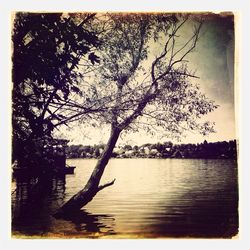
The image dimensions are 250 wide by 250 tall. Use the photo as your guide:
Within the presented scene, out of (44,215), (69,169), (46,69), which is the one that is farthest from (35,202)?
(46,69)

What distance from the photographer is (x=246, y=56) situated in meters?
2.06

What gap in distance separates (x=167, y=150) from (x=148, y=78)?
13.9 inches

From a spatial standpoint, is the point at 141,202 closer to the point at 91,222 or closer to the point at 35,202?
the point at 91,222

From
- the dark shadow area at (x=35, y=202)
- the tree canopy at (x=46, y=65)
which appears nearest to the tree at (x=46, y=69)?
the tree canopy at (x=46, y=65)

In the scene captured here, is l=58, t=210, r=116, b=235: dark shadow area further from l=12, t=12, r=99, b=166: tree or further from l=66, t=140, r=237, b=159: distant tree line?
l=12, t=12, r=99, b=166: tree

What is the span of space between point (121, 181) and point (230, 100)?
2.08 ft

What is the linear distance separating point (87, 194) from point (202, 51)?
0.86 metres

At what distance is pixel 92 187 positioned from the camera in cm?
205

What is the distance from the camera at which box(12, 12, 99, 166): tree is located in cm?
204

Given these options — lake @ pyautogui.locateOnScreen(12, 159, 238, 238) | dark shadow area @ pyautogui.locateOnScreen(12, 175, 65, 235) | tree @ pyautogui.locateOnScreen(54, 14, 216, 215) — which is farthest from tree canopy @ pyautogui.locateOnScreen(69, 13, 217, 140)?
dark shadow area @ pyautogui.locateOnScreen(12, 175, 65, 235)
